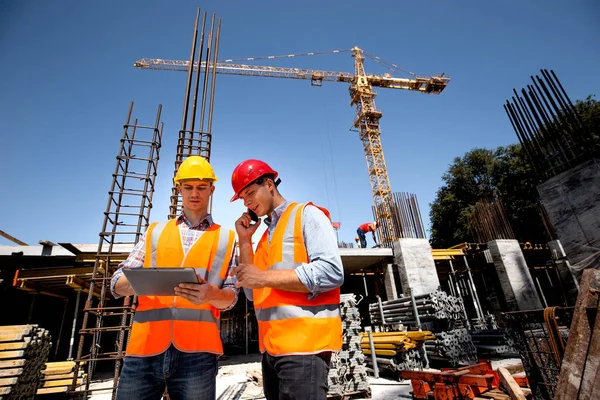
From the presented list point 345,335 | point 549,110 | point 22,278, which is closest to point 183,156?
point 345,335

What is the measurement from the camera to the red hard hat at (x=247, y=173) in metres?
1.96

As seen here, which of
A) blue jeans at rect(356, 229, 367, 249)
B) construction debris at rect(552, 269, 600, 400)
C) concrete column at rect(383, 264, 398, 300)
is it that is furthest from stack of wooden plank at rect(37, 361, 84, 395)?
blue jeans at rect(356, 229, 367, 249)

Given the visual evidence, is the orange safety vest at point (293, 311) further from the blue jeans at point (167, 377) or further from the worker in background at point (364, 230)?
the worker in background at point (364, 230)

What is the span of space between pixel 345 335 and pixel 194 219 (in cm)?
532

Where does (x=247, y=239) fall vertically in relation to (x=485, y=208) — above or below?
below

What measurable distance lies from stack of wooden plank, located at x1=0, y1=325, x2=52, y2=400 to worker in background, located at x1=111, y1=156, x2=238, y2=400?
468 cm

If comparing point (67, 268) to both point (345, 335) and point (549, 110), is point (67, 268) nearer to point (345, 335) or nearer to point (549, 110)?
point (345, 335)

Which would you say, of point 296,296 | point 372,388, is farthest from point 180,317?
point 372,388

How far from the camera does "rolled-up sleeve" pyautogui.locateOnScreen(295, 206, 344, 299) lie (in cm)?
147

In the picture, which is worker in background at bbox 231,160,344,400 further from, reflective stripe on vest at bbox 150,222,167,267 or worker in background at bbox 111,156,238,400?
reflective stripe on vest at bbox 150,222,167,267

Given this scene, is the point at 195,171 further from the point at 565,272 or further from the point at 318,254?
the point at 565,272

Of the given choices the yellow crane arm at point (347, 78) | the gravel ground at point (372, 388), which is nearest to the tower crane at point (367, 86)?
the yellow crane arm at point (347, 78)

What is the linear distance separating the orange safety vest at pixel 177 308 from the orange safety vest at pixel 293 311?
0.36m

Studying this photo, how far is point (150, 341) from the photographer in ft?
5.58
